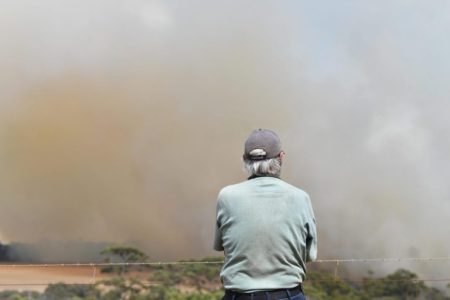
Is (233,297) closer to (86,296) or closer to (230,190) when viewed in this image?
(230,190)

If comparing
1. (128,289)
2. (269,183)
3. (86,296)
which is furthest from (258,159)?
(128,289)

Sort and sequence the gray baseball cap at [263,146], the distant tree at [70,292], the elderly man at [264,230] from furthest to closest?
the distant tree at [70,292] → the gray baseball cap at [263,146] → the elderly man at [264,230]

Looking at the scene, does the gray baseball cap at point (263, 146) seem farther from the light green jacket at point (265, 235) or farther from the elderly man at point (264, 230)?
the light green jacket at point (265, 235)

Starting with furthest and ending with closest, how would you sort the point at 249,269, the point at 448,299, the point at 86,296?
the point at 448,299 < the point at 86,296 < the point at 249,269

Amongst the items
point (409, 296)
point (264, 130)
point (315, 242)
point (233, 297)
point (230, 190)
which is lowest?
point (409, 296)

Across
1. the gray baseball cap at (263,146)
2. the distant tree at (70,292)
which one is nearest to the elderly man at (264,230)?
the gray baseball cap at (263,146)

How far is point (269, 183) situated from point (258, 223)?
0.23 m

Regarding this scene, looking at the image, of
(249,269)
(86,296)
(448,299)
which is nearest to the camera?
(249,269)

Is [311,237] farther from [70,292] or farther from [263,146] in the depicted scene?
[70,292]

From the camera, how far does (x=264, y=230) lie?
353 centimetres

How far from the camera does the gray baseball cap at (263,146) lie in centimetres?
364

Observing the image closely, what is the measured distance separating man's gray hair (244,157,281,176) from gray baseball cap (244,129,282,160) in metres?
0.02

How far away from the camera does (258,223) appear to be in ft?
11.6

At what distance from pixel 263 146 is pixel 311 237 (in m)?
0.54
